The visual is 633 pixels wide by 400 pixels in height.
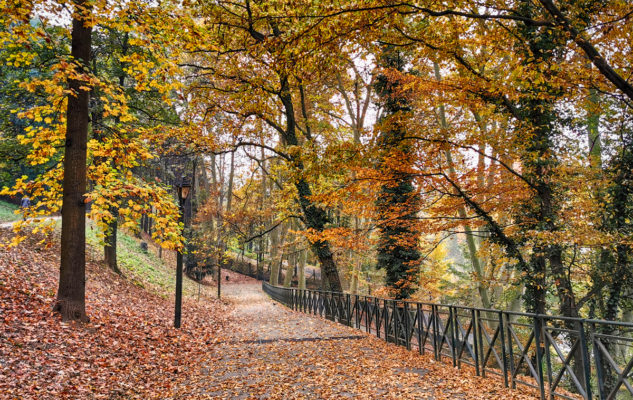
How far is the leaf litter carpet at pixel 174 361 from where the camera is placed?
5.11m

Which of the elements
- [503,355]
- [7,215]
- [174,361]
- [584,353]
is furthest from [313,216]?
[7,215]

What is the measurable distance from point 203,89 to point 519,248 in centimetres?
1011

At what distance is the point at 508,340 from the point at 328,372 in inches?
115

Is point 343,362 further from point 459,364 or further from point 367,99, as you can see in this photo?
point 367,99

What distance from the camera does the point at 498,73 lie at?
35.3 feet

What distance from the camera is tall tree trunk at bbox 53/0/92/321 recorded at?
7.00 meters

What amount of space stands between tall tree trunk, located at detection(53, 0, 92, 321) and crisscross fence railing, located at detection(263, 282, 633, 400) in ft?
22.2

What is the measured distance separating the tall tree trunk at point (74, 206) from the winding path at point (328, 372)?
275 cm

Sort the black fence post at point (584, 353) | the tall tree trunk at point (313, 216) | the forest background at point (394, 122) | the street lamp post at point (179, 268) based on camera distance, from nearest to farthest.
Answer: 1. the black fence post at point (584, 353)
2. the forest background at point (394, 122)
3. the street lamp post at point (179, 268)
4. the tall tree trunk at point (313, 216)

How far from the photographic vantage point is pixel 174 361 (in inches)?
283

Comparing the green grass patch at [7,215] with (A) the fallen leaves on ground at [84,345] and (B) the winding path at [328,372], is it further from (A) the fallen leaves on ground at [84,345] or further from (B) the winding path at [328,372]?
(B) the winding path at [328,372]

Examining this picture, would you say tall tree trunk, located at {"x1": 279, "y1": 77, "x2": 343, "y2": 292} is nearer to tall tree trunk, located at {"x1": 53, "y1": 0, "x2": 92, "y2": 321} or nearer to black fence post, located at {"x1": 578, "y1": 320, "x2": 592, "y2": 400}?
tall tree trunk, located at {"x1": 53, "y1": 0, "x2": 92, "y2": 321}

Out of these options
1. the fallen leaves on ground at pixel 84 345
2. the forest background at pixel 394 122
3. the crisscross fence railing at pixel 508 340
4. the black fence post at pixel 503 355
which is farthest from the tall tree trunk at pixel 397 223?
the fallen leaves on ground at pixel 84 345

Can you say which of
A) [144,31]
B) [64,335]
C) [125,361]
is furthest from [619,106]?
[64,335]
